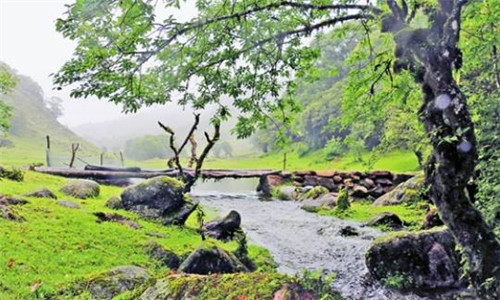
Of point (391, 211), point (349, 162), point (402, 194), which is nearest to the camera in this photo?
point (391, 211)

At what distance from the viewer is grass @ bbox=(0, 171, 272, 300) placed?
9.75 m

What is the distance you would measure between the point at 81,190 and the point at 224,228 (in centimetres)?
896

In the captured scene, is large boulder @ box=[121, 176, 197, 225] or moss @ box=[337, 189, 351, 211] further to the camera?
moss @ box=[337, 189, 351, 211]

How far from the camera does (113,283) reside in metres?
8.91

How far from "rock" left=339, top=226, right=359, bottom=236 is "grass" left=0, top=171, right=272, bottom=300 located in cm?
439

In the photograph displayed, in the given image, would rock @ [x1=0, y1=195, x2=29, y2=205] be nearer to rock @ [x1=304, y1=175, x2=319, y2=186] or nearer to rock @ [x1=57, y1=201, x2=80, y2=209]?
rock @ [x1=57, y1=201, x2=80, y2=209]

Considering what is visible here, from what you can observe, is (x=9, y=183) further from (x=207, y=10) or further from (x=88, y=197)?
(x=207, y=10)

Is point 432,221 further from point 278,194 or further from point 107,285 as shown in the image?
point 278,194

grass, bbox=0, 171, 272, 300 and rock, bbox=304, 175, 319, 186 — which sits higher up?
rock, bbox=304, 175, 319, 186

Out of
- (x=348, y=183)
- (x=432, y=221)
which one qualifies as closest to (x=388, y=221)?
(x=432, y=221)

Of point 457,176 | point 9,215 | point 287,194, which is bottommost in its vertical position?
point 287,194

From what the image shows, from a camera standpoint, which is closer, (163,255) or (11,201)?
(163,255)

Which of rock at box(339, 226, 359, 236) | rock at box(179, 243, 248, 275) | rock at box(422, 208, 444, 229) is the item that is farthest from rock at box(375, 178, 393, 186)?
rock at box(179, 243, 248, 275)

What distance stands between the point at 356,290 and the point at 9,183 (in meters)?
19.3
